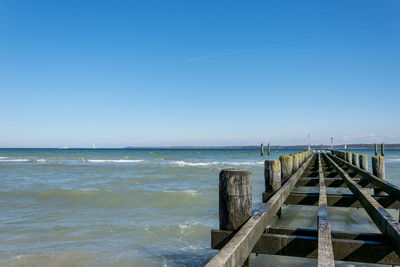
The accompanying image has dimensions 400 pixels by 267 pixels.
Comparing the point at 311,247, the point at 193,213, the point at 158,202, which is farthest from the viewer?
the point at 158,202

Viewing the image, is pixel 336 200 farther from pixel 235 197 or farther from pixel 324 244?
pixel 324 244

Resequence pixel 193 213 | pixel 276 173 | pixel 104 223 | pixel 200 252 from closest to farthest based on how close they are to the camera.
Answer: pixel 276 173, pixel 200 252, pixel 104 223, pixel 193 213

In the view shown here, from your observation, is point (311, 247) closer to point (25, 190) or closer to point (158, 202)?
point (158, 202)

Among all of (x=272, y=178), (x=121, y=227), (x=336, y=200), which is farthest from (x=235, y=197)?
(x=121, y=227)

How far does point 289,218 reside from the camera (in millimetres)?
7637

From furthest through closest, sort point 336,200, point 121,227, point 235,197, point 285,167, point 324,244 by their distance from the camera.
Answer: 1. point 121,227
2. point 285,167
3. point 336,200
4. point 235,197
5. point 324,244

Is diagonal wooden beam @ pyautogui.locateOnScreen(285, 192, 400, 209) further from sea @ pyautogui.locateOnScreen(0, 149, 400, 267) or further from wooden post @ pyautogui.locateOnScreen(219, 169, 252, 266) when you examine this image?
wooden post @ pyautogui.locateOnScreen(219, 169, 252, 266)

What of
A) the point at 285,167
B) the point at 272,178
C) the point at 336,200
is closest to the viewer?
the point at 272,178

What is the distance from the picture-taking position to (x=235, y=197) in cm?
275

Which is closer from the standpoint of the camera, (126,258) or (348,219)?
(126,258)

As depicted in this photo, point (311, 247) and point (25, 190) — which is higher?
point (311, 247)

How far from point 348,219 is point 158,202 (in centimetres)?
532

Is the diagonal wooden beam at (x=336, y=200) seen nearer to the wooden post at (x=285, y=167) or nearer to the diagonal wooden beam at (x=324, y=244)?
the wooden post at (x=285, y=167)

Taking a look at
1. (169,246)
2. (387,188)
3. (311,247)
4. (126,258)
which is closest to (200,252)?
(169,246)
